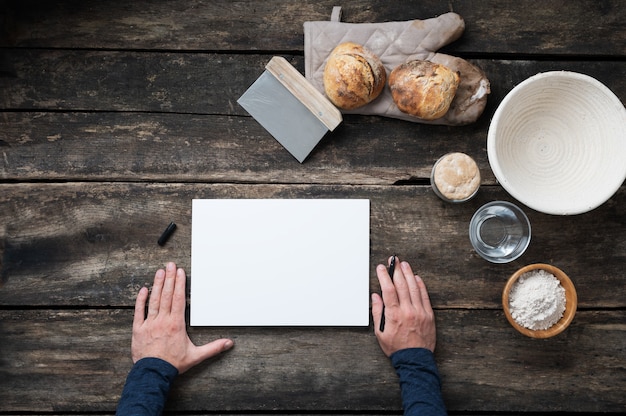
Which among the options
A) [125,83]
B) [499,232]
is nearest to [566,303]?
[499,232]

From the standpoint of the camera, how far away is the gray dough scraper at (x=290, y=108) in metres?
0.95

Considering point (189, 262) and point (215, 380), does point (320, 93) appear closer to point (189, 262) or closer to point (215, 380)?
Answer: point (189, 262)

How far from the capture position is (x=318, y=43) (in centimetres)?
96

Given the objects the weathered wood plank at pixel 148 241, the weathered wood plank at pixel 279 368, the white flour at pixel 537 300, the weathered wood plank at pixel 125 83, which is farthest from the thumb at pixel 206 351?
the white flour at pixel 537 300

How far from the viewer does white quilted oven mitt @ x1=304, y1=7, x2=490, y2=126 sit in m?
0.95

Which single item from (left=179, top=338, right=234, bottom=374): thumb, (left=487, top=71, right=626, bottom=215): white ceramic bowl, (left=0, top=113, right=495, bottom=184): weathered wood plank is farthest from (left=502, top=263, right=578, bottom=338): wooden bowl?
(left=179, top=338, right=234, bottom=374): thumb

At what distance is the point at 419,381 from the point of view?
0.92 metres

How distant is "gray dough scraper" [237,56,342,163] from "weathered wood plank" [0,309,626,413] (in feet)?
1.23

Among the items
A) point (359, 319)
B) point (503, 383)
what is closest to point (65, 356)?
point (359, 319)

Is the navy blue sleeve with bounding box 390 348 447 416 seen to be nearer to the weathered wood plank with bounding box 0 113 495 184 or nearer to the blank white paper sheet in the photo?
the blank white paper sheet

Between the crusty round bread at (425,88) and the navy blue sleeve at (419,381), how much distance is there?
45cm

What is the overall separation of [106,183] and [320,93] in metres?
0.46

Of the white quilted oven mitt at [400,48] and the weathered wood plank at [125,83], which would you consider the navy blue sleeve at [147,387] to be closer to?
the weathered wood plank at [125,83]

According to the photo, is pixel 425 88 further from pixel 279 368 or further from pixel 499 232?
pixel 279 368
